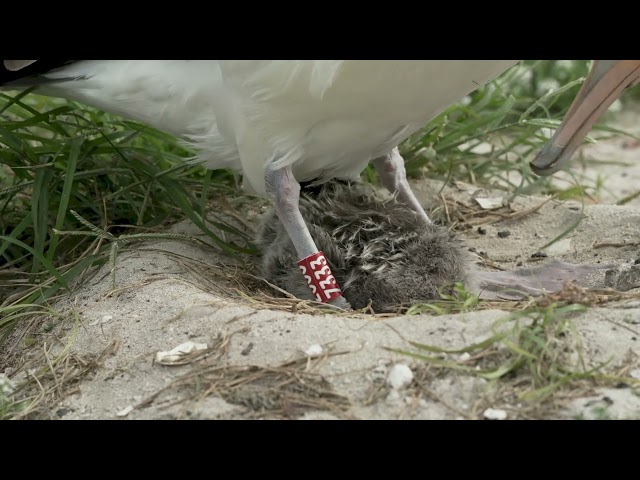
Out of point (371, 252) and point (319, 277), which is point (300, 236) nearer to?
point (319, 277)

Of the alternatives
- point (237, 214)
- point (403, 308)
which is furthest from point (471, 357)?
point (237, 214)

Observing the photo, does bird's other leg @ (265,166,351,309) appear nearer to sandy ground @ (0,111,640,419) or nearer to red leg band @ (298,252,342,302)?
red leg band @ (298,252,342,302)

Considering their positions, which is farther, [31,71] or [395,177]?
[395,177]

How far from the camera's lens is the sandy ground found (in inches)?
109

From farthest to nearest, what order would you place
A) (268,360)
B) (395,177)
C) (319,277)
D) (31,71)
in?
(395,177) → (31,71) → (319,277) → (268,360)

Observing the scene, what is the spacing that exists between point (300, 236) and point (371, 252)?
0.30 metres

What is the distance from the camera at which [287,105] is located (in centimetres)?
366

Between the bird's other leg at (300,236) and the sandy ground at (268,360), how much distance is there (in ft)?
0.91

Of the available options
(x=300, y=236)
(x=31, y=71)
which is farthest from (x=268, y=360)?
(x=31, y=71)

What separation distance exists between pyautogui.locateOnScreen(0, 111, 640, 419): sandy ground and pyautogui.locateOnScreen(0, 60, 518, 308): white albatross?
0.56 meters

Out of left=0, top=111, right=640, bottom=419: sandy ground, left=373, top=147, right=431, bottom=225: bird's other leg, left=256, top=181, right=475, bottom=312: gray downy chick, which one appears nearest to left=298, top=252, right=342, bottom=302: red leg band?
left=256, top=181, right=475, bottom=312: gray downy chick

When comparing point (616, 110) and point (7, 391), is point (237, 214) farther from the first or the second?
point (616, 110)

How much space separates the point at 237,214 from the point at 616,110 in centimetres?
362

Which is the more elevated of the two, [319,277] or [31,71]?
[31,71]
